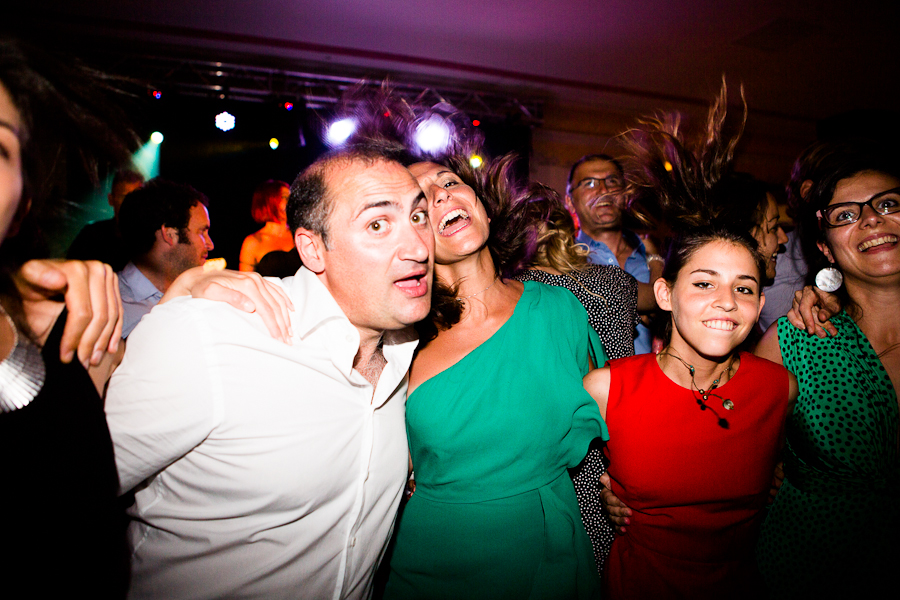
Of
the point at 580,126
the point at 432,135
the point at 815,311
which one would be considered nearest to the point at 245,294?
the point at 432,135

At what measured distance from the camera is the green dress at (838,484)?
58.8 inches

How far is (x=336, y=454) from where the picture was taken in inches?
48.6

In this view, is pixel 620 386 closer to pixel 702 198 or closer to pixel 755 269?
pixel 755 269

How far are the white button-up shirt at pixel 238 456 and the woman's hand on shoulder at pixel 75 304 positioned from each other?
17cm

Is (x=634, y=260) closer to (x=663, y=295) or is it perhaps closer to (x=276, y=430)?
(x=663, y=295)

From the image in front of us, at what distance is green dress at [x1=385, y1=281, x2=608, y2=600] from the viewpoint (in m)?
1.48

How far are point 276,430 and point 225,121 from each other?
19.4 ft

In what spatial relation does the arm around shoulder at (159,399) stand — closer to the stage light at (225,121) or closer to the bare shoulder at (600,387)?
the bare shoulder at (600,387)

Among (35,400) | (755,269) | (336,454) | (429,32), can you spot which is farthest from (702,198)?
(429,32)

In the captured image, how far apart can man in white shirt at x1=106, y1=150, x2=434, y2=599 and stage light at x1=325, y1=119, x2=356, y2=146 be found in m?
0.56

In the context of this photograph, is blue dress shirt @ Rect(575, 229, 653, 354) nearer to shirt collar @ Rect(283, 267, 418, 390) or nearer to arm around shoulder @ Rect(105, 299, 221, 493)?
shirt collar @ Rect(283, 267, 418, 390)

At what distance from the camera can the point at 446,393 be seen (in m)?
1.58

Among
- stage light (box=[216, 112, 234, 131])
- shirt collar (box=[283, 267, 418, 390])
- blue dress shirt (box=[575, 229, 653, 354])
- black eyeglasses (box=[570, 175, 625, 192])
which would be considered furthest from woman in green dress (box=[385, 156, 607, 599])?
stage light (box=[216, 112, 234, 131])

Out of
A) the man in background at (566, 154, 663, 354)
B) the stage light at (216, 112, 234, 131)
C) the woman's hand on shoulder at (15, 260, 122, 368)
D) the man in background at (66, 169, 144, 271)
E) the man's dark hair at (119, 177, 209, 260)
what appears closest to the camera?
the woman's hand on shoulder at (15, 260, 122, 368)
